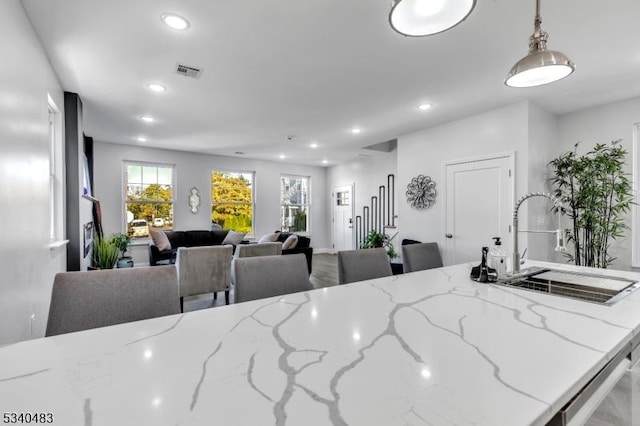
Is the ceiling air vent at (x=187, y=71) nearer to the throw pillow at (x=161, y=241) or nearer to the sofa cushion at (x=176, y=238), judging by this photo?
the throw pillow at (x=161, y=241)

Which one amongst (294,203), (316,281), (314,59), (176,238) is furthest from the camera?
(294,203)

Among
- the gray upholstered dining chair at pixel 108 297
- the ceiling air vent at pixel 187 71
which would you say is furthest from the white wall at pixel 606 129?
the gray upholstered dining chair at pixel 108 297

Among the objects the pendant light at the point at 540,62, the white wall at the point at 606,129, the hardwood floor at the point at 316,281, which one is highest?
the white wall at the point at 606,129

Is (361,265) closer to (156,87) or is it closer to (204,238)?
(156,87)

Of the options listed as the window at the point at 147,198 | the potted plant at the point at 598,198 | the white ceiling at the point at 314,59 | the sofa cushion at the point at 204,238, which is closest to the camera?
the white ceiling at the point at 314,59

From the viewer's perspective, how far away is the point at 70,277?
118cm

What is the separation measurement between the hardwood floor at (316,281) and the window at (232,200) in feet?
6.51

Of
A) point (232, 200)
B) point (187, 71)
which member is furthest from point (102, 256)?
point (232, 200)

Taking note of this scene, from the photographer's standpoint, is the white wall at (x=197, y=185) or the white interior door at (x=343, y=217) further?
the white interior door at (x=343, y=217)

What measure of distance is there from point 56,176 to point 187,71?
1777 mm

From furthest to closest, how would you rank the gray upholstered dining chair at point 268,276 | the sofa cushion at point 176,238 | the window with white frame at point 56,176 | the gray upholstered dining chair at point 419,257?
the sofa cushion at point 176,238 → the window with white frame at point 56,176 → the gray upholstered dining chair at point 419,257 → the gray upholstered dining chair at point 268,276

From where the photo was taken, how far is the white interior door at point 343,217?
7.89m

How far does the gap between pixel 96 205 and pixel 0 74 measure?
412 cm

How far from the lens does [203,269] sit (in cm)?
362
